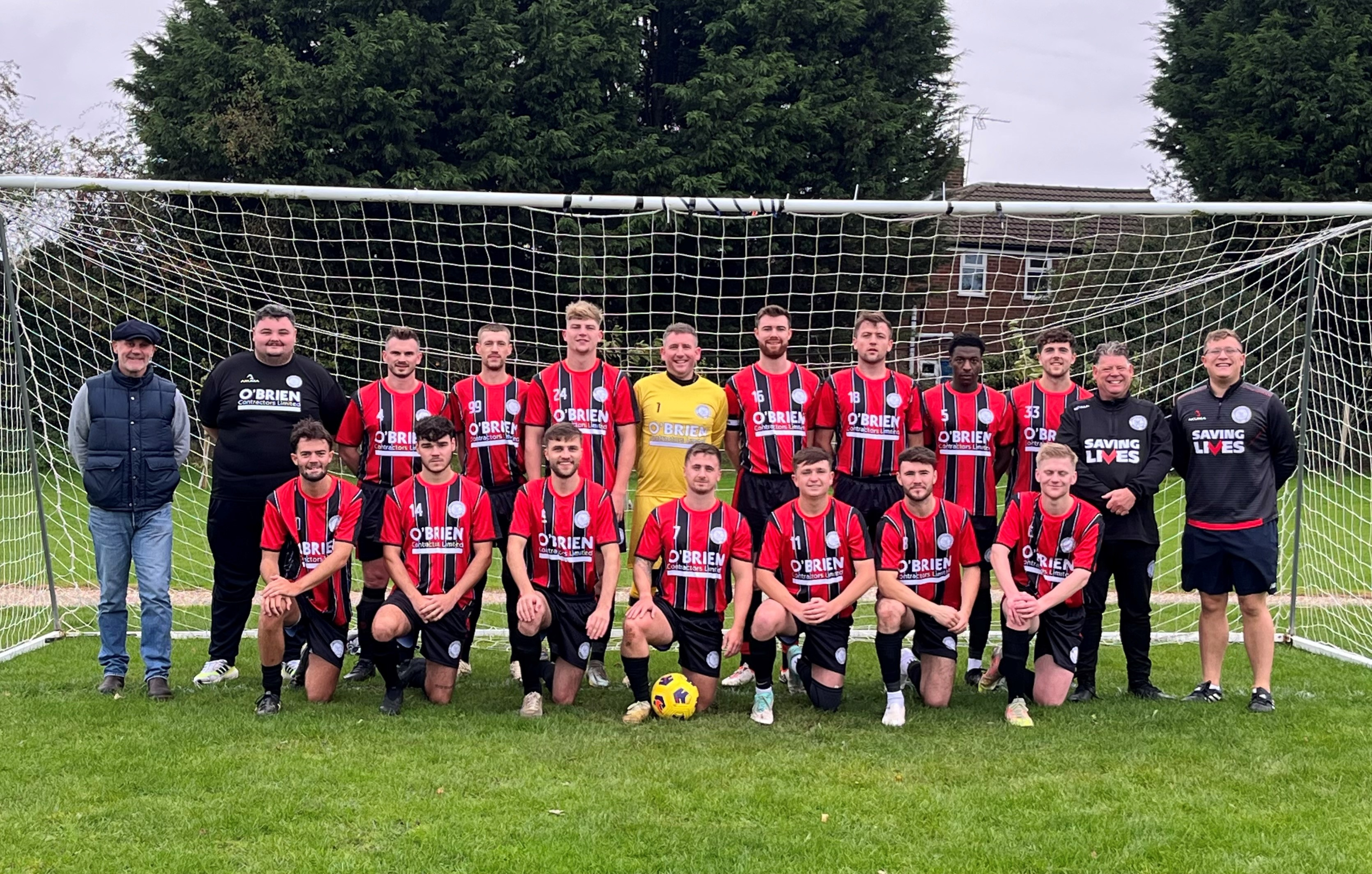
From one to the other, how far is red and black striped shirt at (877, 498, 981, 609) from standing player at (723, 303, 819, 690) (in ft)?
2.16

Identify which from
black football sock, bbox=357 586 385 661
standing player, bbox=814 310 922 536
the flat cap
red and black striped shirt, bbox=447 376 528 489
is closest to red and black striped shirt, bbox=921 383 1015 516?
standing player, bbox=814 310 922 536

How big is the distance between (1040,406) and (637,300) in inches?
358

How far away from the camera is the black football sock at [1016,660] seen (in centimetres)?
555

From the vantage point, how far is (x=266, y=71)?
19000 millimetres

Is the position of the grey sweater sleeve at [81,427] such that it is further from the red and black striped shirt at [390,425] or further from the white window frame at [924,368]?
the white window frame at [924,368]

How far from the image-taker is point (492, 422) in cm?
618

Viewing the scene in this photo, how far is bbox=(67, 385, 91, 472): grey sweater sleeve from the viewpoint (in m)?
5.83

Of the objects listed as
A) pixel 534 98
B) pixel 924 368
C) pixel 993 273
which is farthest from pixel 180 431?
pixel 534 98

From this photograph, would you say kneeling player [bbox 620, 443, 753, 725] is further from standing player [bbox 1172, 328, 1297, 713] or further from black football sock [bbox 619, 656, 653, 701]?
standing player [bbox 1172, 328, 1297, 713]

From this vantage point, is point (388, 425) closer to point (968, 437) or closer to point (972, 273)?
point (968, 437)

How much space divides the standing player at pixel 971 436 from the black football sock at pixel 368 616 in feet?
9.84

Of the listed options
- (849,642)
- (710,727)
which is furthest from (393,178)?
(710,727)

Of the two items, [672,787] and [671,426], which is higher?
[671,426]

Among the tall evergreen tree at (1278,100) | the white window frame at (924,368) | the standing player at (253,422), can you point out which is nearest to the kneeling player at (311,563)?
the standing player at (253,422)
